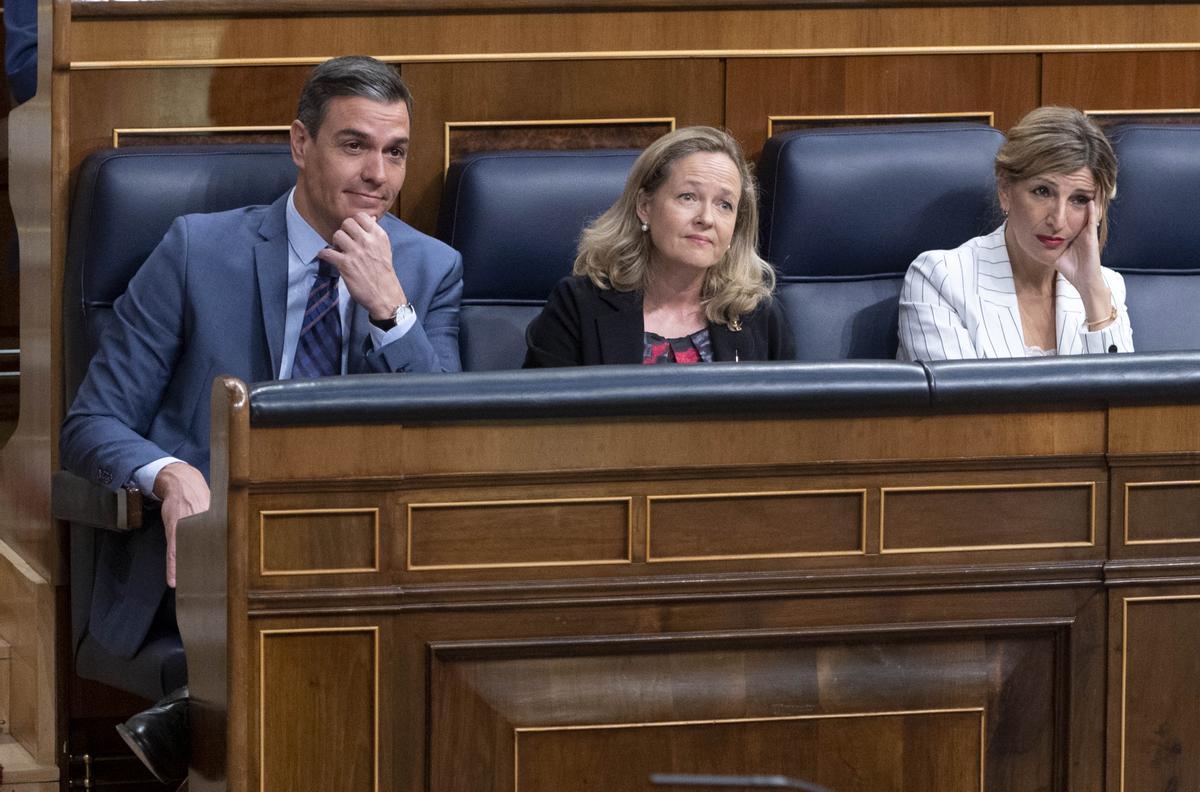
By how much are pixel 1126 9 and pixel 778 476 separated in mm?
1059

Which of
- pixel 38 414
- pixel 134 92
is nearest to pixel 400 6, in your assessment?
pixel 134 92

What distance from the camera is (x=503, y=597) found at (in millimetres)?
1196

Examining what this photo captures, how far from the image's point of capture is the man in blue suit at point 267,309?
5.29 feet

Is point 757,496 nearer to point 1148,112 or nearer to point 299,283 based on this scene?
point 299,283

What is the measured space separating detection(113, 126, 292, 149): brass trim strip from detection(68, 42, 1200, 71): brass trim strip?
0.20 ft

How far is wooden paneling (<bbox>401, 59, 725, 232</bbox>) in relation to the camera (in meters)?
1.90

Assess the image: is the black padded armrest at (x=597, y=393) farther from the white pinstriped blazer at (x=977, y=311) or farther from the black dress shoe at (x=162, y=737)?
the white pinstriped blazer at (x=977, y=311)

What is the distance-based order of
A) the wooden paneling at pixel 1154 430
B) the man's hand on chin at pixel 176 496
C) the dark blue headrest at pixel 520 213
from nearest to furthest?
the wooden paneling at pixel 1154 430 < the man's hand on chin at pixel 176 496 < the dark blue headrest at pixel 520 213

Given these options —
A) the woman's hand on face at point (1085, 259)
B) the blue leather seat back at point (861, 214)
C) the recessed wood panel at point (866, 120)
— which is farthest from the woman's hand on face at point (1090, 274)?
the recessed wood panel at point (866, 120)

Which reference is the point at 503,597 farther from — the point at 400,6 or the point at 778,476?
the point at 400,6

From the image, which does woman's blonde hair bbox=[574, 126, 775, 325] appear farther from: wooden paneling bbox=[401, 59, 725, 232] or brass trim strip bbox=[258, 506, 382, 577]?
brass trim strip bbox=[258, 506, 382, 577]

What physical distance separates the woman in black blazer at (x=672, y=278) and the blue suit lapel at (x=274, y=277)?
235 millimetres

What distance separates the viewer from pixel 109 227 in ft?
5.63

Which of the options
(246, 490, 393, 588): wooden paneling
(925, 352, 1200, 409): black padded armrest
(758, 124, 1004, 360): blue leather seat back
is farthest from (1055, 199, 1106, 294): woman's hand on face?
(246, 490, 393, 588): wooden paneling
